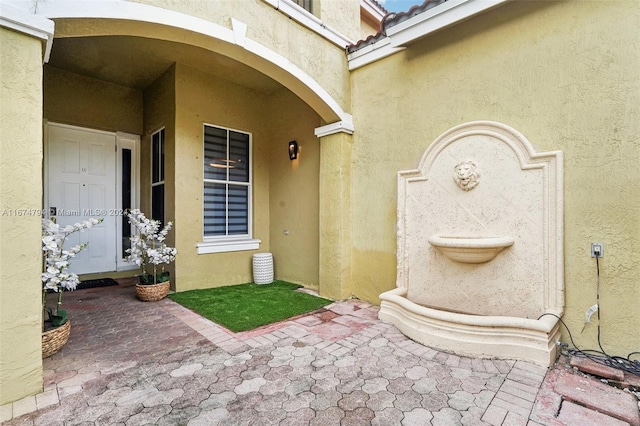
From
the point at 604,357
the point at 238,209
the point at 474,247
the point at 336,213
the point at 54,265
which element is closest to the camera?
the point at 604,357

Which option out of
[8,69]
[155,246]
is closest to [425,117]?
[8,69]

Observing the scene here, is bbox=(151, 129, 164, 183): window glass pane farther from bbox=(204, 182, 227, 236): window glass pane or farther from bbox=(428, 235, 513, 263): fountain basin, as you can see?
bbox=(428, 235, 513, 263): fountain basin

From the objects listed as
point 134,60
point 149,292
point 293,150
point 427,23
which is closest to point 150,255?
point 149,292

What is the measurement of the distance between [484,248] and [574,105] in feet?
4.95

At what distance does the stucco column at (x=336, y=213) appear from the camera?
436 cm

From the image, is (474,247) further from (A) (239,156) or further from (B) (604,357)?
(A) (239,156)

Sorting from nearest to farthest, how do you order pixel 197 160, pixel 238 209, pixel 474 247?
pixel 474 247 → pixel 197 160 → pixel 238 209

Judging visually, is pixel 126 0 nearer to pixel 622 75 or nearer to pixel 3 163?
pixel 3 163

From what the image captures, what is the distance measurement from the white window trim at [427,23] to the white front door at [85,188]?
5.16 metres

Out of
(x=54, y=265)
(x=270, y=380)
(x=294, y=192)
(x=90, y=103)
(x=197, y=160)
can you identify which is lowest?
(x=270, y=380)

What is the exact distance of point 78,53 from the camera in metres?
4.48

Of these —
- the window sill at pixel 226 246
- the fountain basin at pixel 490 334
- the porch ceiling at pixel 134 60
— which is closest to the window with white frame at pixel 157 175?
the window sill at pixel 226 246

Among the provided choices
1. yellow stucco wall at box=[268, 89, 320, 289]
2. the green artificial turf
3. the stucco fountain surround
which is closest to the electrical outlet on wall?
the stucco fountain surround

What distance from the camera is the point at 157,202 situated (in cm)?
543
